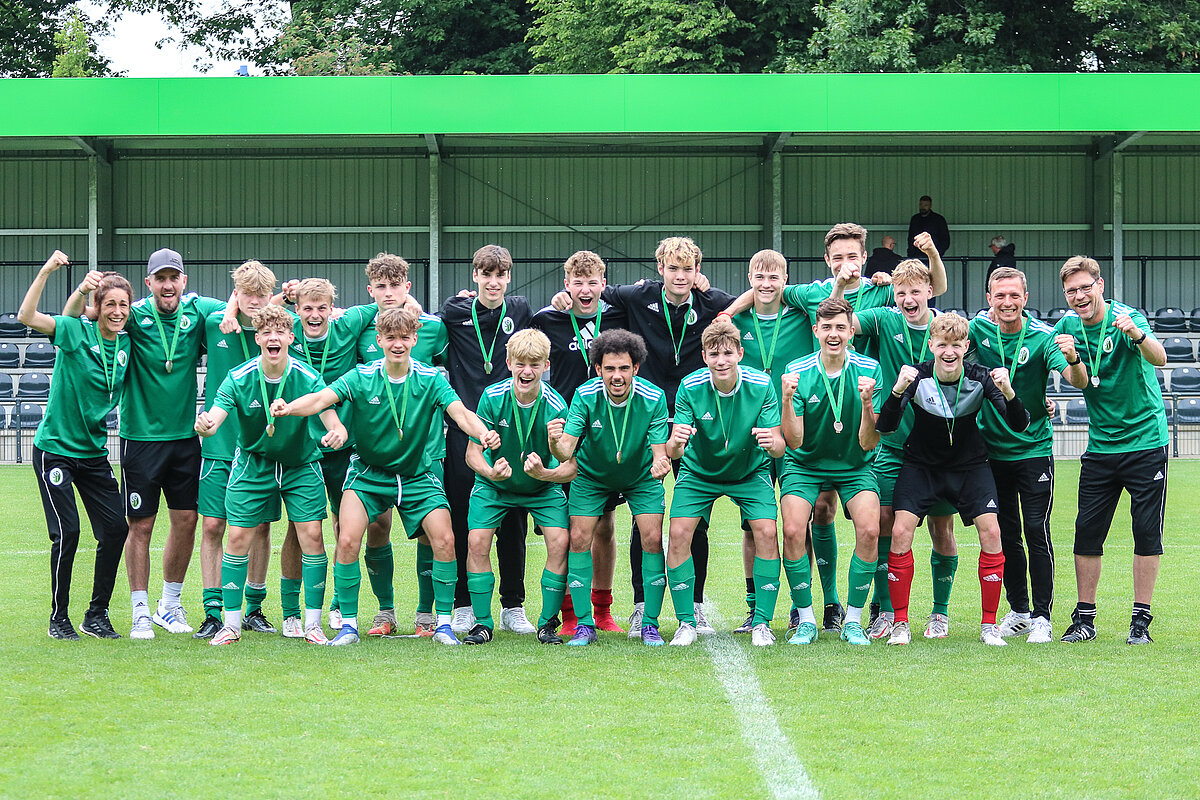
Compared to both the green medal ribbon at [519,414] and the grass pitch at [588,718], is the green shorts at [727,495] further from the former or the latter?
the green medal ribbon at [519,414]

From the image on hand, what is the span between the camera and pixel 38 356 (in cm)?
2131

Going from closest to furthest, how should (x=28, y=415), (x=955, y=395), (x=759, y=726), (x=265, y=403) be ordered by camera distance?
(x=759, y=726) < (x=955, y=395) < (x=265, y=403) < (x=28, y=415)

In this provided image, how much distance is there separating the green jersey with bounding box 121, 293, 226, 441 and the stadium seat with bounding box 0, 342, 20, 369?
1644cm

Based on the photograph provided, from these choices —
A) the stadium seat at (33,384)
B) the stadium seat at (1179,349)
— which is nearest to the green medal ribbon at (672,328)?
the stadium seat at (33,384)

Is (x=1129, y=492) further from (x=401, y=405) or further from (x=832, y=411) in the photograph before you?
(x=401, y=405)

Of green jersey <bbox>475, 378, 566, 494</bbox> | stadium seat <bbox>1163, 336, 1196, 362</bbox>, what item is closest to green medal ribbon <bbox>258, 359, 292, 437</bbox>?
green jersey <bbox>475, 378, 566, 494</bbox>

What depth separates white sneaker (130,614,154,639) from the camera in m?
6.15

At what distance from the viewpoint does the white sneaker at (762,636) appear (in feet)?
19.6

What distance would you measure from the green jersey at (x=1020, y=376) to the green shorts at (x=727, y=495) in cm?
112

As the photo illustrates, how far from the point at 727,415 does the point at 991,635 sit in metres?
1.64

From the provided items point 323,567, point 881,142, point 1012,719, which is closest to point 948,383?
point 1012,719

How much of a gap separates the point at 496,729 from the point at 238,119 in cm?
1697

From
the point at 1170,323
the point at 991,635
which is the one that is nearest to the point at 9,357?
the point at 991,635

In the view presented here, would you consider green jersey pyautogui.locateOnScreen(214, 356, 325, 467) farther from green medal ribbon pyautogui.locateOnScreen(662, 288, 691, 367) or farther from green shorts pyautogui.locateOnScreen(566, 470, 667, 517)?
green medal ribbon pyautogui.locateOnScreen(662, 288, 691, 367)
